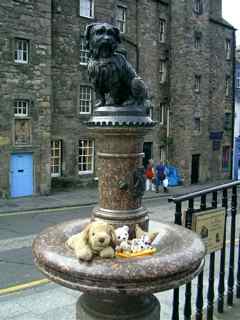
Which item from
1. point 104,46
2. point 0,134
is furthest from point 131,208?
point 0,134

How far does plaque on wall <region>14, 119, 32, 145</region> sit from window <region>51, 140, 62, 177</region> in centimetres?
236

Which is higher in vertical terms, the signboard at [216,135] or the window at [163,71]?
the window at [163,71]

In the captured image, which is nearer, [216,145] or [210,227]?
[210,227]

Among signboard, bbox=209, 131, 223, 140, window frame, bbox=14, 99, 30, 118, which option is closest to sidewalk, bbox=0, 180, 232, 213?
window frame, bbox=14, 99, 30, 118

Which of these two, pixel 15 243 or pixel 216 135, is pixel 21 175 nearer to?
pixel 15 243

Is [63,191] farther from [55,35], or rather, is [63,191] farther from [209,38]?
[209,38]

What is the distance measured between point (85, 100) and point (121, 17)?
6370 mm

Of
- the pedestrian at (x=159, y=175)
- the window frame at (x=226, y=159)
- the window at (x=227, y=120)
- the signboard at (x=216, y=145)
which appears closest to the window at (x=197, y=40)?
the window at (x=227, y=120)

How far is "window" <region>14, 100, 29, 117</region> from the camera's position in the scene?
20.6 m

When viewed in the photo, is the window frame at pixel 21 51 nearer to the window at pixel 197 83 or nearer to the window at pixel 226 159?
the window at pixel 197 83

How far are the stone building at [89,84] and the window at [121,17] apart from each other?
73 mm

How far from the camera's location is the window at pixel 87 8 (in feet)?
78.3

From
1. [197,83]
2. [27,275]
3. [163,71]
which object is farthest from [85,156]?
[27,275]

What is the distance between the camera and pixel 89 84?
24.8 metres
